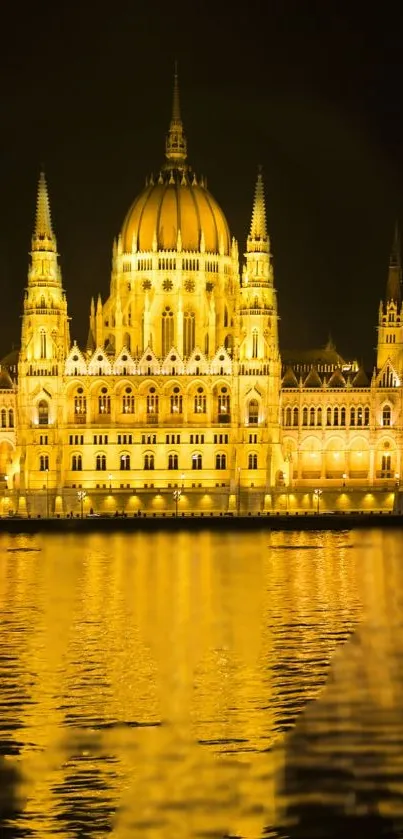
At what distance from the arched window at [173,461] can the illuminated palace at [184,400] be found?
0.31ft

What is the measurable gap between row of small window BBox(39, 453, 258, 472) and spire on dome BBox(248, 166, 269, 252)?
1667cm

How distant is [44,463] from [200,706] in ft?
239

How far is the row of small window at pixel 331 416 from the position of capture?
397 ft

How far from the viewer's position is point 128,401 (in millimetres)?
115375

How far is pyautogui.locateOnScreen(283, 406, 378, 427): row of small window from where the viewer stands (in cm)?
12112

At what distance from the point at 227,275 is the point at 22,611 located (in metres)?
68.0

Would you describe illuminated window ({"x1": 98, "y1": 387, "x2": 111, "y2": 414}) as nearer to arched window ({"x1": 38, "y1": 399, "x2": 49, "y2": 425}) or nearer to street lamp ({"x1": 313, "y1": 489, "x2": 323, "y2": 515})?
arched window ({"x1": 38, "y1": 399, "x2": 49, "y2": 425})

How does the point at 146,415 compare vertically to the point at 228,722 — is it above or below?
above

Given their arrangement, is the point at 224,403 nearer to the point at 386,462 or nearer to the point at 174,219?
the point at 386,462

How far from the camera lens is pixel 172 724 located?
40.2 m

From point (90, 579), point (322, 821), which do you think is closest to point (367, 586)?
point (90, 579)

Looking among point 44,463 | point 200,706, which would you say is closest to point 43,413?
point 44,463

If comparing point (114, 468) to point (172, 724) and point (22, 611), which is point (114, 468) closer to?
point (22, 611)

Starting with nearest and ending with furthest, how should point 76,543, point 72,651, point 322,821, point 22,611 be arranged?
point 322,821 < point 72,651 < point 22,611 < point 76,543
